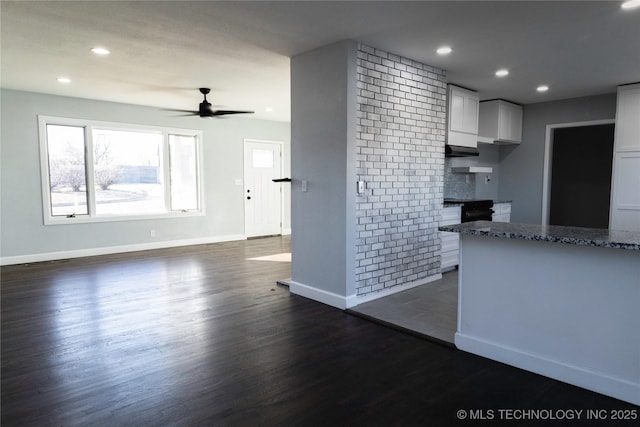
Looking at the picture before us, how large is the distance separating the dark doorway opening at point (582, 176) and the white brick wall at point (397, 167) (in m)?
4.38

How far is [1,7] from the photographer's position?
2967 mm

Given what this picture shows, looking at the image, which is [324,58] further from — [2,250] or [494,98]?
[2,250]

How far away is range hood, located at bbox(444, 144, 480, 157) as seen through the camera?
522cm

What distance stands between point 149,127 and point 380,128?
4776 millimetres

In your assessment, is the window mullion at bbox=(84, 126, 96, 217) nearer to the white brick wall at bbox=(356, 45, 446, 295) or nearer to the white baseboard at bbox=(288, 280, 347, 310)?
the white baseboard at bbox=(288, 280, 347, 310)

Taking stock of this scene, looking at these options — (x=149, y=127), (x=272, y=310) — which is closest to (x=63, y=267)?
(x=149, y=127)

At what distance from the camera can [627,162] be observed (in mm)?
5367

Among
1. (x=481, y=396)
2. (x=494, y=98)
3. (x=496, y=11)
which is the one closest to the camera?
(x=481, y=396)

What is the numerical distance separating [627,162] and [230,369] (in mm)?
5743

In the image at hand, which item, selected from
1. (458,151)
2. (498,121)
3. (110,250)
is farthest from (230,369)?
(498,121)

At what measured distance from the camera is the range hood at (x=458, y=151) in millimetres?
5219

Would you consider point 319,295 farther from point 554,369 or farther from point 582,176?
point 582,176

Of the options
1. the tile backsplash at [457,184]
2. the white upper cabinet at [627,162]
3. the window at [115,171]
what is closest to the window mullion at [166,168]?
the window at [115,171]

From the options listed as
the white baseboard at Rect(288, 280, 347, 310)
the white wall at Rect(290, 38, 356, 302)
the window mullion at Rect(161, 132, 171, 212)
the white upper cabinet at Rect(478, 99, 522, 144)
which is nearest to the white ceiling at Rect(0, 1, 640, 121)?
the white wall at Rect(290, 38, 356, 302)
